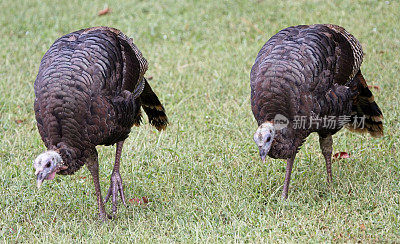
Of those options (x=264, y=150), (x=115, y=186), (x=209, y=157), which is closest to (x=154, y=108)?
(x=209, y=157)

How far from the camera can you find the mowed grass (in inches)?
168

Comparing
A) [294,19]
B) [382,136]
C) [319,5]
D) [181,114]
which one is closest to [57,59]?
[181,114]

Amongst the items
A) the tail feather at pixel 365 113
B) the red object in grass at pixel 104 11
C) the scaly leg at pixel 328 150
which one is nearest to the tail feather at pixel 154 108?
the scaly leg at pixel 328 150

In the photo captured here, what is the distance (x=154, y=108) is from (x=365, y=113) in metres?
2.09

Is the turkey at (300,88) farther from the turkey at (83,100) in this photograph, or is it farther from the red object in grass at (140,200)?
the red object in grass at (140,200)

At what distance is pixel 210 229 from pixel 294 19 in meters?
4.99

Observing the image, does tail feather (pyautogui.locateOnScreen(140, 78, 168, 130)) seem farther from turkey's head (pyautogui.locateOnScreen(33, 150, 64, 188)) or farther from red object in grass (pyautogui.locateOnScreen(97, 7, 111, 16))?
red object in grass (pyautogui.locateOnScreen(97, 7, 111, 16))

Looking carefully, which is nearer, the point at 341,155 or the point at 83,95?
the point at 83,95

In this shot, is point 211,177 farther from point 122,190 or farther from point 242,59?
point 242,59

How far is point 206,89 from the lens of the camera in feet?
22.5

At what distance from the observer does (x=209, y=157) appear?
18.0ft

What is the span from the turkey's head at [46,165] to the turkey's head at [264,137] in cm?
148

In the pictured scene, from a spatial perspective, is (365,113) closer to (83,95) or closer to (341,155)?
(341,155)

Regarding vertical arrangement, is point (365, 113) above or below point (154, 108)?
above
